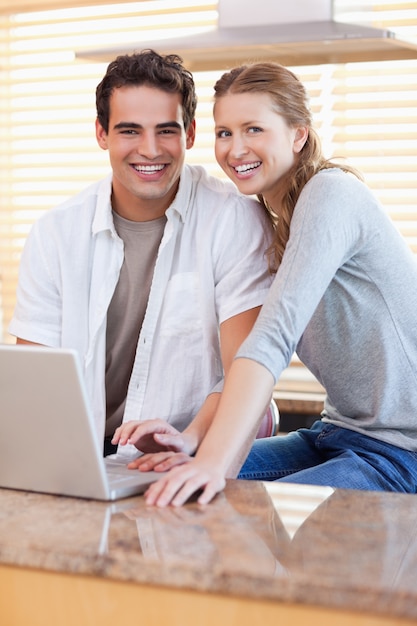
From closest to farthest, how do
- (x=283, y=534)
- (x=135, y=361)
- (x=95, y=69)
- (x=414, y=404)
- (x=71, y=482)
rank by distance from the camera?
(x=283, y=534) < (x=71, y=482) < (x=414, y=404) < (x=135, y=361) < (x=95, y=69)

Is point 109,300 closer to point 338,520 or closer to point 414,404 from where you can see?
point 414,404

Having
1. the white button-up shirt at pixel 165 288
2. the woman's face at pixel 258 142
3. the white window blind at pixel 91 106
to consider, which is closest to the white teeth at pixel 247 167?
the woman's face at pixel 258 142

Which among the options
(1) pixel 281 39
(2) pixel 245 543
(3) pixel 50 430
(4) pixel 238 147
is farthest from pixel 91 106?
(2) pixel 245 543

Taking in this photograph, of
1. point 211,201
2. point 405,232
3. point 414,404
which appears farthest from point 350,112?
point 414,404

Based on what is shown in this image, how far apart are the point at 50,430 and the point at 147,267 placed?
3.23 ft

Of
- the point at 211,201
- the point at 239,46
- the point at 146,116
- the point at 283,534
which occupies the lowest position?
the point at 283,534

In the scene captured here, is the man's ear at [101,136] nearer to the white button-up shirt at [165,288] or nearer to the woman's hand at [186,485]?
the white button-up shirt at [165,288]

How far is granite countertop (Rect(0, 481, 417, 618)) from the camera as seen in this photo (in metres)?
0.95

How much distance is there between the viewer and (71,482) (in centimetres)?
129

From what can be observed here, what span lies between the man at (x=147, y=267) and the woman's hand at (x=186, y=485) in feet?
2.35

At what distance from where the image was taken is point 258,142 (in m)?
1.96

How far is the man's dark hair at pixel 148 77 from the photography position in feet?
7.00

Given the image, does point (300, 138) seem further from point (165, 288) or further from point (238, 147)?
point (165, 288)

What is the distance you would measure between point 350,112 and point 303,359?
5.23 ft
